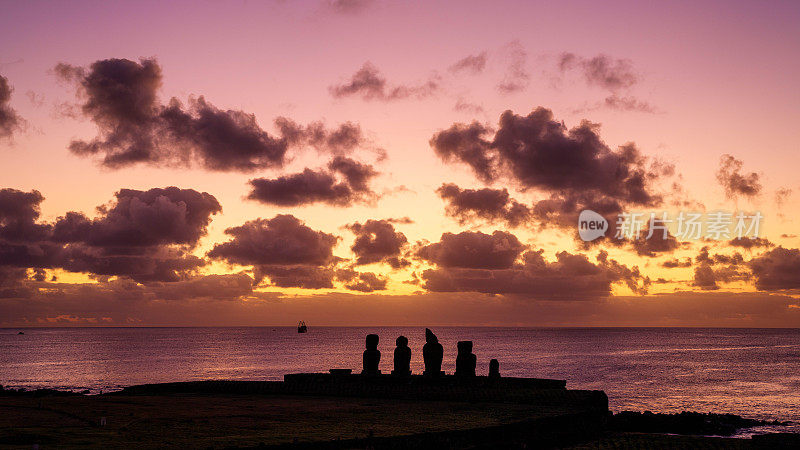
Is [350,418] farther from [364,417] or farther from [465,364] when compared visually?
[465,364]

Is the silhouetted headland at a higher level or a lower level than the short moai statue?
lower

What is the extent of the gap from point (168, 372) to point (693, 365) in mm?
83073

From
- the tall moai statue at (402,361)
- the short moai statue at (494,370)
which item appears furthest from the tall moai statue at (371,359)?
the short moai statue at (494,370)

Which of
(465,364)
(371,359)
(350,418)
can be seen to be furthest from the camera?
(371,359)

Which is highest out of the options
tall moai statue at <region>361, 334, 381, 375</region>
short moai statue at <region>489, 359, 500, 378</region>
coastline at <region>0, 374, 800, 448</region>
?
tall moai statue at <region>361, 334, 381, 375</region>

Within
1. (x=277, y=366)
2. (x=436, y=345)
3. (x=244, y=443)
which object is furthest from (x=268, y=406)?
(x=277, y=366)

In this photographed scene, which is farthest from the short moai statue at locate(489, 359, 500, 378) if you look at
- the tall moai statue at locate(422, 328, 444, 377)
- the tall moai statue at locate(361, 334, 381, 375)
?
the tall moai statue at locate(361, 334, 381, 375)

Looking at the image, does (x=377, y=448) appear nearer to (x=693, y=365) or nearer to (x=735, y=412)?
(x=735, y=412)

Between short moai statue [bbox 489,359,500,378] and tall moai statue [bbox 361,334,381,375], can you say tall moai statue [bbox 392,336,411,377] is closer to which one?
tall moai statue [bbox 361,334,381,375]

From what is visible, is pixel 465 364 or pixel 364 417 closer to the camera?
pixel 364 417

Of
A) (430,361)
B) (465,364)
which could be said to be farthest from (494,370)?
(430,361)

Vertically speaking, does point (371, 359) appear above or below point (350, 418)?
above

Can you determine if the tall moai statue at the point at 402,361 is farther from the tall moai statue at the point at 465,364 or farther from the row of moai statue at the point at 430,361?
the tall moai statue at the point at 465,364

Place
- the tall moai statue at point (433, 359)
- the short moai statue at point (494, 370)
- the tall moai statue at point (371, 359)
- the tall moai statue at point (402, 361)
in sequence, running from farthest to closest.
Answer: the short moai statue at point (494, 370) < the tall moai statue at point (371, 359) < the tall moai statue at point (402, 361) < the tall moai statue at point (433, 359)
